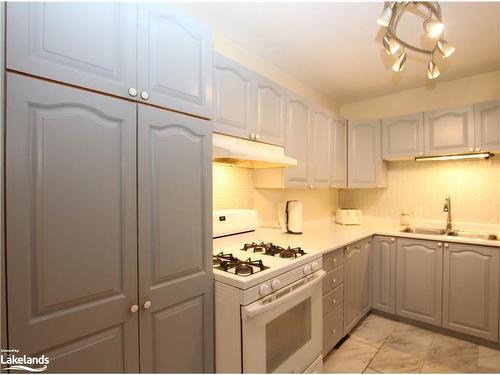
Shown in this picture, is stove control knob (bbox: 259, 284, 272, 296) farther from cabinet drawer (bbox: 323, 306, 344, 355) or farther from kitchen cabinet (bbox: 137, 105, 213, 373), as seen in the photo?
cabinet drawer (bbox: 323, 306, 344, 355)

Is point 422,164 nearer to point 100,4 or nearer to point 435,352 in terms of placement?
point 435,352

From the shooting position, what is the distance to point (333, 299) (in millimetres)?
1922

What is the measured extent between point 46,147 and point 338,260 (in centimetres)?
193

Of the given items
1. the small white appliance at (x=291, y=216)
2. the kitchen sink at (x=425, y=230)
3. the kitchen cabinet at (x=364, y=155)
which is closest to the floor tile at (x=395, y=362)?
the small white appliance at (x=291, y=216)

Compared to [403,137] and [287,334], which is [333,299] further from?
[403,137]

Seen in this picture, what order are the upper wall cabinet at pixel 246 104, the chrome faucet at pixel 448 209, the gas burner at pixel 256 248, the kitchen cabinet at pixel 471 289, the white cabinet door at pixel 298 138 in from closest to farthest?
the upper wall cabinet at pixel 246 104, the gas burner at pixel 256 248, the kitchen cabinet at pixel 471 289, the white cabinet door at pixel 298 138, the chrome faucet at pixel 448 209

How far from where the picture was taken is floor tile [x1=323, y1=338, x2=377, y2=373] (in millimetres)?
Result: 1810

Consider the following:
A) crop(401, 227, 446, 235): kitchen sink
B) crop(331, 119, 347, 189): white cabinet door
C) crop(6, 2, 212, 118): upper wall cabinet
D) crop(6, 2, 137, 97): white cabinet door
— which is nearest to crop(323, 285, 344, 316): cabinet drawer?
crop(331, 119, 347, 189): white cabinet door

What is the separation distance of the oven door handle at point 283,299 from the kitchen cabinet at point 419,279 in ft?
4.21

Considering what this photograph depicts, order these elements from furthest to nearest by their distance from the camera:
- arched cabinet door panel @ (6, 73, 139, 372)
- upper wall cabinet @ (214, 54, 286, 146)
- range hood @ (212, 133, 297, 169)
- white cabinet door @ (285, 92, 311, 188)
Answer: white cabinet door @ (285, 92, 311, 188) < upper wall cabinet @ (214, 54, 286, 146) < range hood @ (212, 133, 297, 169) < arched cabinet door panel @ (6, 73, 139, 372)

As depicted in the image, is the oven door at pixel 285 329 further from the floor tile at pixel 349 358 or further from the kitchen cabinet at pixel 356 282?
the kitchen cabinet at pixel 356 282

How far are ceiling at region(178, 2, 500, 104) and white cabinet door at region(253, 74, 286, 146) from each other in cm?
39

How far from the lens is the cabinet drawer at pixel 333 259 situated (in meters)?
1.84

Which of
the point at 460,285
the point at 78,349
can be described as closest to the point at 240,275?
the point at 78,349
